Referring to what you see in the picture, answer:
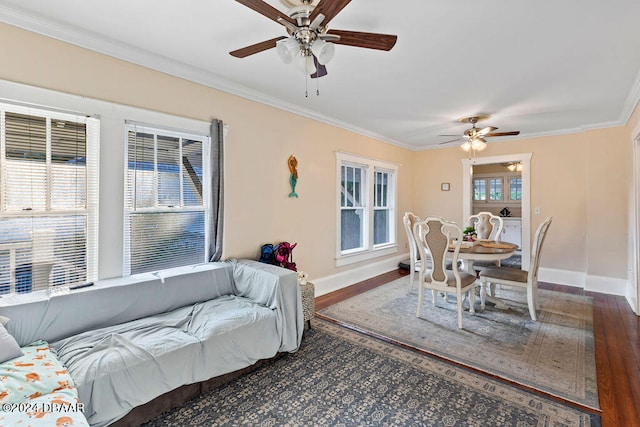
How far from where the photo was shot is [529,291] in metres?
3.39

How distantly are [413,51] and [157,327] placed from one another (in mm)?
2939

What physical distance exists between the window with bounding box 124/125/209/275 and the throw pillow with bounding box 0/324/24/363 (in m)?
0.98

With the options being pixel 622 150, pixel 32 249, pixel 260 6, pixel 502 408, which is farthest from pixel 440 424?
pixel 622 150

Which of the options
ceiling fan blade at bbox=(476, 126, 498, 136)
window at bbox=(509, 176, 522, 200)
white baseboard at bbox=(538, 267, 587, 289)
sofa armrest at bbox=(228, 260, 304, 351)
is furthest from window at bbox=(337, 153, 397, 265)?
window at bbox=(509, 176, 522, 200)

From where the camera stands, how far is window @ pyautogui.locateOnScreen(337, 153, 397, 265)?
488 cm

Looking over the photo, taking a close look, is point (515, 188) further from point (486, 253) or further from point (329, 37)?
point (329, 37)

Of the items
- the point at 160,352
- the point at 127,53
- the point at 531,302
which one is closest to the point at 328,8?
the point at 127,53

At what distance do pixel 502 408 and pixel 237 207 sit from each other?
286cm

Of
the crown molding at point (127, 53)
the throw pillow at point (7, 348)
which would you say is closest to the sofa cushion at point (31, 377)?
the throw pillow at point (7, 348)

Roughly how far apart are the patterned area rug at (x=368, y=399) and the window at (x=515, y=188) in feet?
21.8

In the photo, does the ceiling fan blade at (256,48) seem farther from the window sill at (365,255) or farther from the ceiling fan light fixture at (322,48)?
the window sill at (365,255)

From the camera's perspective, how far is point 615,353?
2.68m

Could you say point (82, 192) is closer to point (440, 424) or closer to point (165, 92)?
point (165, 92)

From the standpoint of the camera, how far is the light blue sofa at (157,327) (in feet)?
5.50
